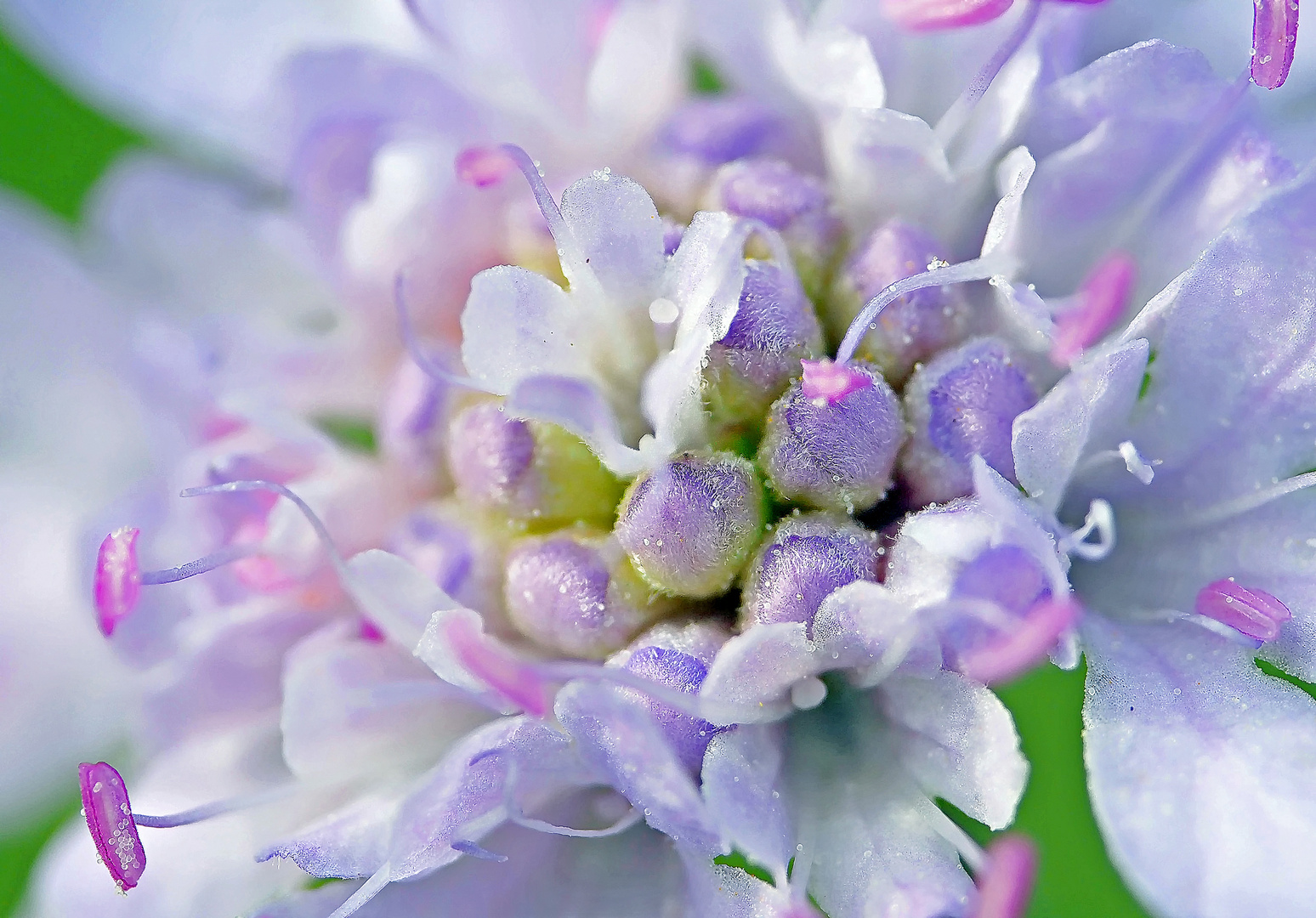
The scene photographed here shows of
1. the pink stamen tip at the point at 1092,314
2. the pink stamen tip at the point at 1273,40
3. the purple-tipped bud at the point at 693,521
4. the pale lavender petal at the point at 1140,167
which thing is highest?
the pink stamen tip at the point at 1273,40

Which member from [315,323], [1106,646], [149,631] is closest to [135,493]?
[149,631]

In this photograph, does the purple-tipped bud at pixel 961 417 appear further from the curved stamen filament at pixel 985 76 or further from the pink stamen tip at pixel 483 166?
the pink stamen tip at pixel 483 166

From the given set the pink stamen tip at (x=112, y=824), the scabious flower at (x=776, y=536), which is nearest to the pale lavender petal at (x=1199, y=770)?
the scabious flower at (x=776, y=536)

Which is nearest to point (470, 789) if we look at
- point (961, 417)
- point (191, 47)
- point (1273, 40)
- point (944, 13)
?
point (961, 417)

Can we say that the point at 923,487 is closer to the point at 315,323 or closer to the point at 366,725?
the point at 366,725

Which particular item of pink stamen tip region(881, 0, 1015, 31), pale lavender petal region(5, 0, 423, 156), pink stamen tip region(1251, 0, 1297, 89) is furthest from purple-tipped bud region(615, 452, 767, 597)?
pale lavender petal region(5, 0, 423, 156)

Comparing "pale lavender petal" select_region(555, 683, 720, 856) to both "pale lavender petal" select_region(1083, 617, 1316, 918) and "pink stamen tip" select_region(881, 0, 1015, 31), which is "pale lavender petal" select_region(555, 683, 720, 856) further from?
"pink stamen tip" select_region(881, 0, 1015, 31)
